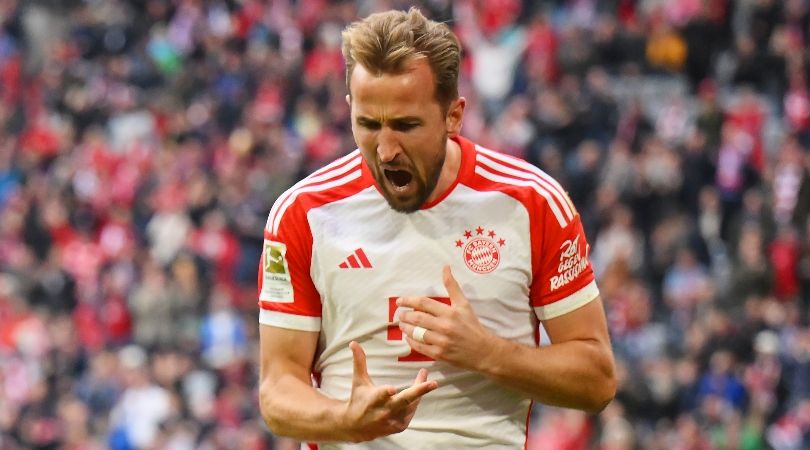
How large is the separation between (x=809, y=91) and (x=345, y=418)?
42.3 feet

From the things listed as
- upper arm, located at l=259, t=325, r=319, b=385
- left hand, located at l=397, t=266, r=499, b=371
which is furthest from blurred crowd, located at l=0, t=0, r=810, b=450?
left hand, located at l=397, t=266, r=499, b=371

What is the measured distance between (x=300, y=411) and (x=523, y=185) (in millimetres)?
939

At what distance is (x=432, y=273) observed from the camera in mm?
4645

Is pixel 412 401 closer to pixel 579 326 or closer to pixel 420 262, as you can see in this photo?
pixel 420 262

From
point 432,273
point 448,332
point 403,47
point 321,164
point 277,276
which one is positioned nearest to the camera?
point 448,332

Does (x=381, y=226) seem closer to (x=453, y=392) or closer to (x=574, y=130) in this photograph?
(x=453, y=392)

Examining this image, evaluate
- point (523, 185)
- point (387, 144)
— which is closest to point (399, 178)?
point (387, 144)

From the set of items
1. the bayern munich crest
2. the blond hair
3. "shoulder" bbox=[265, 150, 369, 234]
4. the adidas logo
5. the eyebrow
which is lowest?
the adidas logo

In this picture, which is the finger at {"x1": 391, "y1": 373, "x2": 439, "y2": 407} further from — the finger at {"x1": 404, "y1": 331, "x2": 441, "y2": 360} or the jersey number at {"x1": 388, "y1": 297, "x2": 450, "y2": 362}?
the jersey number at {"x1": 388, "y1": 297, "x2": 450, "y2": 362}

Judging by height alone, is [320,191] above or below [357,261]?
above

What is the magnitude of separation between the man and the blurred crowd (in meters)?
7.85

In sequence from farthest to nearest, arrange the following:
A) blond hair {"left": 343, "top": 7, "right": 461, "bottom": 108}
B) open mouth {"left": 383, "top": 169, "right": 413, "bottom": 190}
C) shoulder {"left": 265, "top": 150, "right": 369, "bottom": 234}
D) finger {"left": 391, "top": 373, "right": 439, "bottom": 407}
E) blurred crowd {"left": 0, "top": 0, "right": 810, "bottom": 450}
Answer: blurred crowd {"left": 0, "top": 0, "right": 810, "bottom": 450} → shoulder {"left": 265, "top": 150, "right": 369, "bottom": 234} → open mouth {"left": 383, "top": 169, "right": 413, "bottom": 190} → blond hair {"left": 343, "top": 7, "right": 461, "bottom": 108} → finger {"left": 391, "top": 373, "right": 439, "bottom": 407}

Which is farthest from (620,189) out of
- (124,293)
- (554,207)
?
(554,207)

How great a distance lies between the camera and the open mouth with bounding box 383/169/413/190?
456cm
